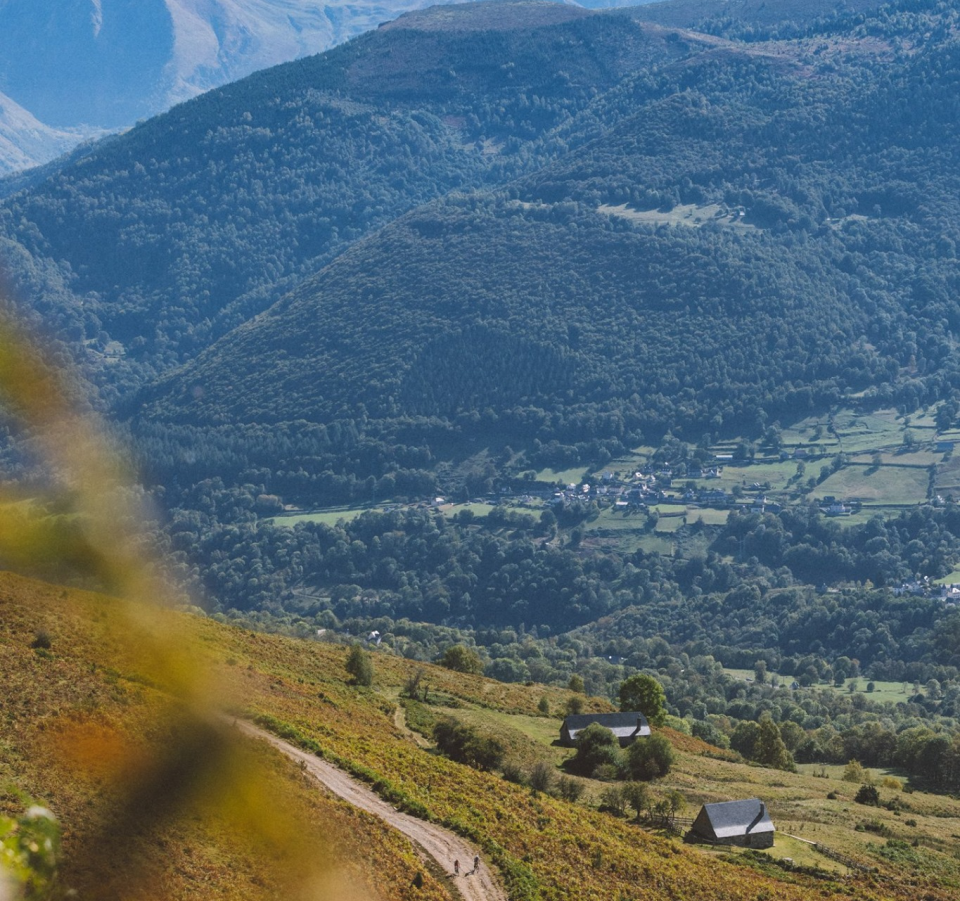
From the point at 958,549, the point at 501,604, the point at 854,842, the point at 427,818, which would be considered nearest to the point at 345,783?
the point at 427,818

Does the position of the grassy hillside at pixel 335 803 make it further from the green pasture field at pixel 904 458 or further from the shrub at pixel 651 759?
the green pasture field at pixel 904 458

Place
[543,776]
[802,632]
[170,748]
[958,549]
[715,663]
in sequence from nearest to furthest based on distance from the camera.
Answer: [170,748] → [543,776] → [715,663] → [802,632] → [958,549]

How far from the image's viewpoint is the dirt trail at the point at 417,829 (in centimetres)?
2803

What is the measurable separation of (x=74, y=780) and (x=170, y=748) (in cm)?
1067

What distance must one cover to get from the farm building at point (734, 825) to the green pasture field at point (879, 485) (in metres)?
136

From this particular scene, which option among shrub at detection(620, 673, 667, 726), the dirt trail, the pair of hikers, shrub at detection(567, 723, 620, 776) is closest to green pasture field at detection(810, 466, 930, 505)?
shrub at detection(620, 673, 667, 726)

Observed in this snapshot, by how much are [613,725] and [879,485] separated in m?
132

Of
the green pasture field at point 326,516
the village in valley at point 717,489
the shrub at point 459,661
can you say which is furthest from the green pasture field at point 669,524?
the shrub at point 459,661

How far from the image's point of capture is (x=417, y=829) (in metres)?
29.6

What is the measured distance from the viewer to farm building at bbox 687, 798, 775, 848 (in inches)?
1539

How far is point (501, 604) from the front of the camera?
Answer: 15988cm

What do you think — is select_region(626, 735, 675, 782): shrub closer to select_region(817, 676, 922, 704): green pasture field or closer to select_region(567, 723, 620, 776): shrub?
select_region(567, 723, 620, 776): shrub

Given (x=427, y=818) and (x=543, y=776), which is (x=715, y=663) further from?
(x=427, y=818)

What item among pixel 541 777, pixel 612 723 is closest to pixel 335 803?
pixel 541 777
